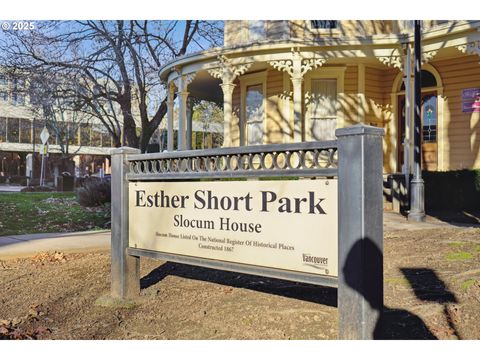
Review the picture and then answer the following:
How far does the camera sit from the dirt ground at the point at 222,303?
3.24 metres

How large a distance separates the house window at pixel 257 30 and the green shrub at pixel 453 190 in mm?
6654

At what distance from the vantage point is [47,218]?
10789 mm

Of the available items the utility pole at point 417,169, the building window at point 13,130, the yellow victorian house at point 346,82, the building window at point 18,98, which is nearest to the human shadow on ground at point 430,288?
the utility pole at point 417,169

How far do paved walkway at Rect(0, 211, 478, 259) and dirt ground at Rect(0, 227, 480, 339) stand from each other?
70 cm

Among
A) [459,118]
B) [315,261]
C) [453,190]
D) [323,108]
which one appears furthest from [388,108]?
[315,261]

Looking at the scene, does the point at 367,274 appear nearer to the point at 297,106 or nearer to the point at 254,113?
the point at 297,106

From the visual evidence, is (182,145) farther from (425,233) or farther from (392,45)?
(425,233)

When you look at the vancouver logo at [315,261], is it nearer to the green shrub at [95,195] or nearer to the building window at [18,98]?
the green shrub at [95,195]

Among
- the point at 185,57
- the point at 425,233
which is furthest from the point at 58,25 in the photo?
the point at 425,233

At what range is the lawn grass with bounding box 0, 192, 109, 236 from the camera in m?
9.37

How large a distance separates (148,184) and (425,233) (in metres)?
4.67

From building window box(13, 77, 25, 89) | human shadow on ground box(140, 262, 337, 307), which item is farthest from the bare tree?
human shadow on ground box(140, 262, 337, 307)

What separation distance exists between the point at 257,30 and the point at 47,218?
325 inches

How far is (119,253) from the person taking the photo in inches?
159
